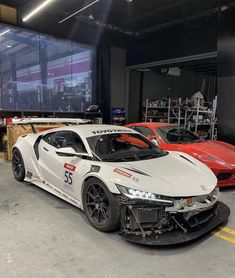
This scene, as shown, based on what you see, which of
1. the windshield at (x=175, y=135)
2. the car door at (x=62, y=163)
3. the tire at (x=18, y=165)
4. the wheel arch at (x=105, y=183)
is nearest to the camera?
the wheel arch at (x=105, y=183)

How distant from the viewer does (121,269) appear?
212 cm

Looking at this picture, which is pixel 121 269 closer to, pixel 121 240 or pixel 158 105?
pixel 121 240

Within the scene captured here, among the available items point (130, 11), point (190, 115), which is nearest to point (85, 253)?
point (130, 11)

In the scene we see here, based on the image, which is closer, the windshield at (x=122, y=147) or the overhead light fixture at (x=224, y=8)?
the windshield at (x=122, y=147)

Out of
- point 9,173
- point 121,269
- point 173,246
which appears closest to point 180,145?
point 173,246

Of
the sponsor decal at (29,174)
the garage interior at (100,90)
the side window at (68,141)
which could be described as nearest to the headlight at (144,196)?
the garage interior at (100,90)

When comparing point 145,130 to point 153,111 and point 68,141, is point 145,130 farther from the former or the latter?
point 153,111

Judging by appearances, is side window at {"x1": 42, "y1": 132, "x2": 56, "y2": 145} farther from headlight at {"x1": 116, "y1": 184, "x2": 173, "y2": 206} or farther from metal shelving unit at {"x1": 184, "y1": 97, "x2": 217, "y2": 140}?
metal shelving unit at {"x1": 184, "y1": 97, "x2": 217, "y2": 140}

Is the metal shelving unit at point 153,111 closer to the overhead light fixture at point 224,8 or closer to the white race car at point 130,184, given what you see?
the overhead light fixture at point 224,8

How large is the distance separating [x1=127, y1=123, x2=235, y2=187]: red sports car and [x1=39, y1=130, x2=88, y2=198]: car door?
81.4 inches

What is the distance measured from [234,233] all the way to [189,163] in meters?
0.94

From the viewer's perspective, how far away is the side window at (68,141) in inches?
129

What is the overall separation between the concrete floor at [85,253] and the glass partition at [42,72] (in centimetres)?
592

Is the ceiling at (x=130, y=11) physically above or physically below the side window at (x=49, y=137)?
above
